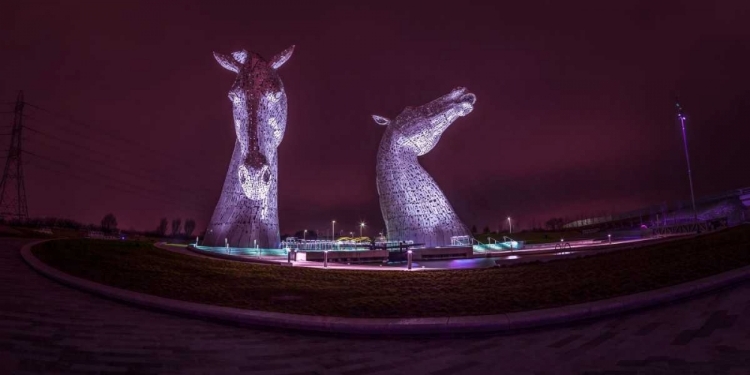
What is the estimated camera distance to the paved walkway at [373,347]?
4715mm

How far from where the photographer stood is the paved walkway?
471 cm

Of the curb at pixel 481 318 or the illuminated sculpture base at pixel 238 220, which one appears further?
the illuminated sculpture base at pixel 238 220

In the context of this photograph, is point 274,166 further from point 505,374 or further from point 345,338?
point 505,374

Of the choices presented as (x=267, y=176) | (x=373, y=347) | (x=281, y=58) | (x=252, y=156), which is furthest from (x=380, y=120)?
(x=373, y=347)

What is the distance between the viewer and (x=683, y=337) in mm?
5230

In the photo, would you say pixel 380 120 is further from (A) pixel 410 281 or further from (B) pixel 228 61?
(A) pixel 410 281

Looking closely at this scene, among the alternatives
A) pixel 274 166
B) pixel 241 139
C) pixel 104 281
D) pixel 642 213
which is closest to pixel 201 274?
pixel 104 281

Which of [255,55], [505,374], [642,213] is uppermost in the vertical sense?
[255,55]

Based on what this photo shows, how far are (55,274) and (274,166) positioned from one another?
18050mm

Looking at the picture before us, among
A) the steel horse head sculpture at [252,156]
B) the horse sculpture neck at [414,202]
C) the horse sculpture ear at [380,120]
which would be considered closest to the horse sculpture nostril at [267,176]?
the steel horse head sculpture at [252,156]

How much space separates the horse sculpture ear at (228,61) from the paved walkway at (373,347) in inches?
833

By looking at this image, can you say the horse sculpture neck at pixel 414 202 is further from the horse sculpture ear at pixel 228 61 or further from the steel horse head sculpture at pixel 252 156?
the horse sculpture ear at pixel 228 61

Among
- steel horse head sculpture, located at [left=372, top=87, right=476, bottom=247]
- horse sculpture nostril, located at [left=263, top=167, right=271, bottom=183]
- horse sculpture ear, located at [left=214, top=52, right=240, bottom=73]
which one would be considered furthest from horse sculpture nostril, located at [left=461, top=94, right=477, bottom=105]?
horse sculpture ear, located at [left=214, top=52, right=240, bottom=73]

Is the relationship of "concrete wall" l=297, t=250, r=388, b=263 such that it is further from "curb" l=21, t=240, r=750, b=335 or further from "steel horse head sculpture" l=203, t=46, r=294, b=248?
"curb" l=21, t=240, r=750, b=335
